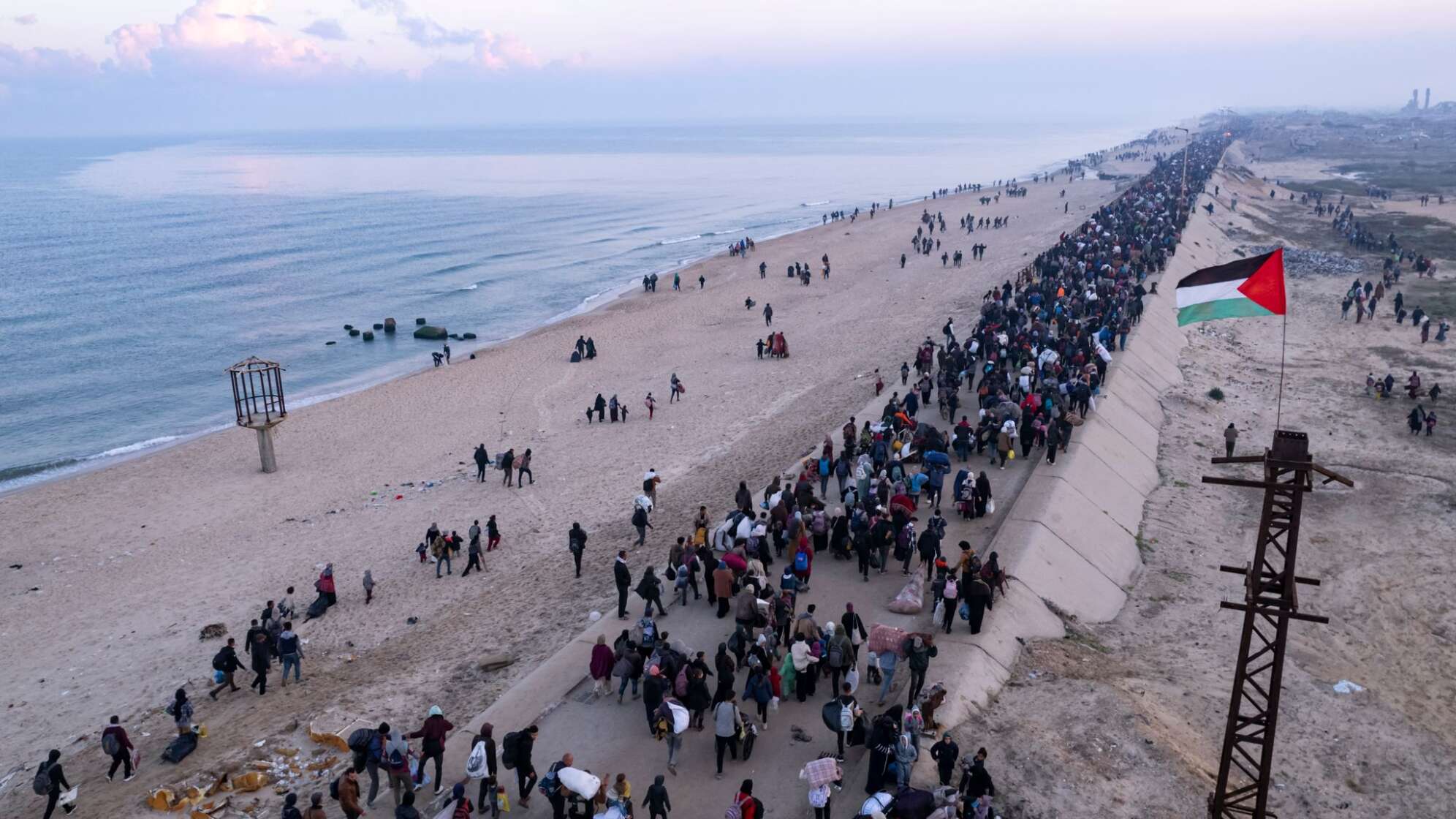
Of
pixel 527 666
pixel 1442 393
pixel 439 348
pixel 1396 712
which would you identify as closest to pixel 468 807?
pixel 527 666

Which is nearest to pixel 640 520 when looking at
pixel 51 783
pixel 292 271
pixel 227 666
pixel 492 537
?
pixel 492 537

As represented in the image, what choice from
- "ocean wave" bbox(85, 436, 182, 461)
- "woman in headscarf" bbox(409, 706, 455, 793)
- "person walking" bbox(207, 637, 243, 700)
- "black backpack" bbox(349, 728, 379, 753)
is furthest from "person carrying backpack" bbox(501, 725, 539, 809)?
"ocean wave" bbox(85, 436, 182, 461)

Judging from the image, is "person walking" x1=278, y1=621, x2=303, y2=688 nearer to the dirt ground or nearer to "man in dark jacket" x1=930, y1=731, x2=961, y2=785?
"man in dark jacket" x1=930, y1=731, x2=961, y2=785

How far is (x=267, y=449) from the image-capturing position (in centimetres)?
2855

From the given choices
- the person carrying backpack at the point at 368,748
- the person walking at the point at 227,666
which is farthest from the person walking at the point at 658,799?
the person walking at the point at 227,666

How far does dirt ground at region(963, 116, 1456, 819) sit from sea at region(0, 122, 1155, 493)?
1090 inches

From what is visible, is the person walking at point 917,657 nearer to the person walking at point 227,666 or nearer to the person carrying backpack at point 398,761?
the person carrying backpack at point 398,761

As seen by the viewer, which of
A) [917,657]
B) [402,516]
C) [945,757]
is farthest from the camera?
[402,516]

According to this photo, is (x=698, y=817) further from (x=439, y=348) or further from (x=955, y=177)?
(x=955, y=177)

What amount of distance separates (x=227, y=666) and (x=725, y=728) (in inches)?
345

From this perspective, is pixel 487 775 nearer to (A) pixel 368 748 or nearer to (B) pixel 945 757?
(A) pixel 368 748

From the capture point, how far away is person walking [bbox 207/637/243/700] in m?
15.0

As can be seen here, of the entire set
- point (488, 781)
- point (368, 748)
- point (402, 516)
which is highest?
point (368, 748)

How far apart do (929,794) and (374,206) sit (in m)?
113
